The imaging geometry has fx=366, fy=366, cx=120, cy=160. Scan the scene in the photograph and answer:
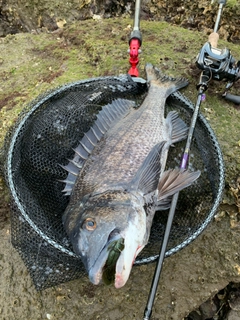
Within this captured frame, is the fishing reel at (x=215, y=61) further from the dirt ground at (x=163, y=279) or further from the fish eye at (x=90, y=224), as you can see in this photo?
the fish eye at (x=90, y=224)

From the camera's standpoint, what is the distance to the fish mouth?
85.2 inches

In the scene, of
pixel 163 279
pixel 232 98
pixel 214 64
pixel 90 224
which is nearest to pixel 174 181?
pixel 90 224

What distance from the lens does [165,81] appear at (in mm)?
3520

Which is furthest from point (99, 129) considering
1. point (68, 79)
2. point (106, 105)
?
point (68, 79)

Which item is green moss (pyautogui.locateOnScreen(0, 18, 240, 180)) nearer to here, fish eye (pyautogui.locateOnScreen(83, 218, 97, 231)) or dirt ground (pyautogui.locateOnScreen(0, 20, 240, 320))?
dirt ground (pyautogui.locateOnScreen(0, 20, 240, 320))

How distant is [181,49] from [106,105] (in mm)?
1656

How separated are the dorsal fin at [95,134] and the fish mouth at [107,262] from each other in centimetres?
80

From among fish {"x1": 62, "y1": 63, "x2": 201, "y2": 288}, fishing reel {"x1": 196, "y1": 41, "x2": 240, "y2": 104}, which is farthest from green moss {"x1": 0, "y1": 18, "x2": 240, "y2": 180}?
fish {"x1": 62, "y1": 63, "x2": 201, "y2": 288}

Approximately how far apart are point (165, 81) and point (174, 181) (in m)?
1.23

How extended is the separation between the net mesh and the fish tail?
0.45ft

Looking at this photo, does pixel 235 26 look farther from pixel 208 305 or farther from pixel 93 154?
pixel 208 305

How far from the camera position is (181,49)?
14.6 ft

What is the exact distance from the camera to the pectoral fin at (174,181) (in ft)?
8.72

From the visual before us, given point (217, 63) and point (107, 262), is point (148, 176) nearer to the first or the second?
point (107, 262)
